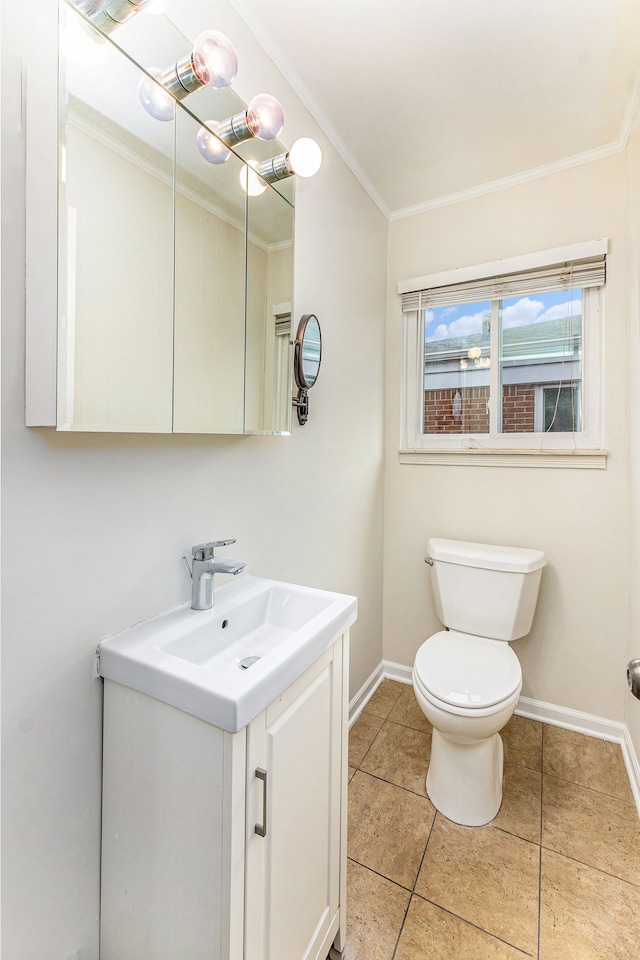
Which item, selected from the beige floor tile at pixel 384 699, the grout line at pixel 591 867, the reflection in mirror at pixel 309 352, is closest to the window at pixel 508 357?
the reflection in mirror at pixel 309 352

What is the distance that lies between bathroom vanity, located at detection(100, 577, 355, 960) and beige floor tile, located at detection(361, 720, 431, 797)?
28.3 inches

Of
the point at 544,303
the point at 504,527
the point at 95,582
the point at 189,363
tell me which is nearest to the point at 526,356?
the point at 544,303

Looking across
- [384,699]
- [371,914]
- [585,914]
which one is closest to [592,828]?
[585,914]

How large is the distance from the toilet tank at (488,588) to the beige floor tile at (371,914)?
94cm

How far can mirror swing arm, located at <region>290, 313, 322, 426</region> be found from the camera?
1.45 metres

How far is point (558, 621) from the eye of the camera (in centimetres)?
196

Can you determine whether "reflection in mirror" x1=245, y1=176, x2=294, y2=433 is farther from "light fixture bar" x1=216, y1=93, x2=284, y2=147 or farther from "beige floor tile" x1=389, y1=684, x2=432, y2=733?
"beige floor tile" x1=389, y1=684, x2=432, y2=733

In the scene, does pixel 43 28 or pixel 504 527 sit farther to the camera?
pixel 504 527

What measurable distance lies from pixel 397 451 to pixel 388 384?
1.19ft

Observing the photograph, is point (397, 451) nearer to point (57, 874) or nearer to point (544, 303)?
point (544, 303)

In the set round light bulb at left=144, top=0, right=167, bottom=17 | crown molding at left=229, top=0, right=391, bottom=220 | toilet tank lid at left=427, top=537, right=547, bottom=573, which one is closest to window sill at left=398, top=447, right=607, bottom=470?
toilet tank lid at left=427, top=537, right=547, bottom=573

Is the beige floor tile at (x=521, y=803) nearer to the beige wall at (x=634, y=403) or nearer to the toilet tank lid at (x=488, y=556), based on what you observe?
the beige wall at (x=634, y=403)

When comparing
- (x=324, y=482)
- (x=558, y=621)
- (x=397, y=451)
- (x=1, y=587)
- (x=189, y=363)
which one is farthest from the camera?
(x=397, y=451)

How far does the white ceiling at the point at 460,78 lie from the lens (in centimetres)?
126
